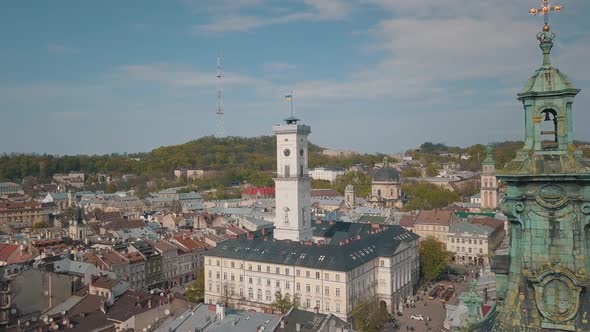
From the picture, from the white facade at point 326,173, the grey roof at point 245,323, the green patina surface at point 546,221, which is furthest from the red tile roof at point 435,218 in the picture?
the white facade at point 326,173

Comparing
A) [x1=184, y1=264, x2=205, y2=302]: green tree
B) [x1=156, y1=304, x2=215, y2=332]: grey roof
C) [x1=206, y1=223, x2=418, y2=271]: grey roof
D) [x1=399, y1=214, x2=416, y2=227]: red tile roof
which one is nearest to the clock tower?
[x1=206, y1=223, x2=418, y2=271]: grey roof

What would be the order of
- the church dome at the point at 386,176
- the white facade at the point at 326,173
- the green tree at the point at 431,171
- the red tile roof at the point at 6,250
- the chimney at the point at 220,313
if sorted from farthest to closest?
the white facade at the point at 326,173, the green tree at the point at 431,171, the church dome at the point at 386,176, the red tile roof at the point at 6,250, the chimney at the point at 220,313

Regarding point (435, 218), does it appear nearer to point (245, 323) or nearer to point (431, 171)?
point (245, 323)

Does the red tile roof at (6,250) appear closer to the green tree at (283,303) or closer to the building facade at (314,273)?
the building facade at (314,273)

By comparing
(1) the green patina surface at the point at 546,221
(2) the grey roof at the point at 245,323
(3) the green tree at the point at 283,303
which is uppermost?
(1) the green patina surface at the point at 546,221

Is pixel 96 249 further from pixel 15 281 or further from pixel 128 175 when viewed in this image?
pixel 128 175

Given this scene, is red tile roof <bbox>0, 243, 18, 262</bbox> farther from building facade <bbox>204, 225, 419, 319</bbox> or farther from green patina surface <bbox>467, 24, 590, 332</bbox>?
green patina surface <bbox>467, 24, 590, 332</bbox>
